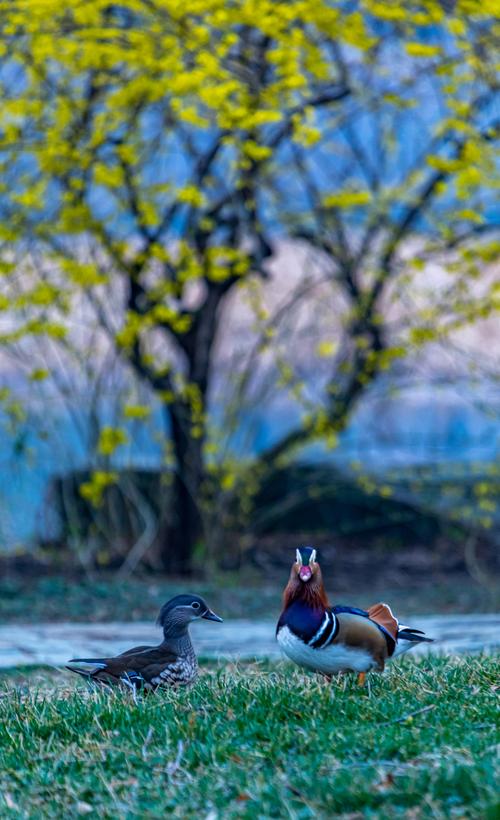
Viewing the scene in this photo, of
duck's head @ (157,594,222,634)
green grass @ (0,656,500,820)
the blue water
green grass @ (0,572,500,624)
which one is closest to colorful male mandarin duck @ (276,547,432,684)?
green grass @ (0,656,500,820)

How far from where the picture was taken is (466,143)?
33.8 feet

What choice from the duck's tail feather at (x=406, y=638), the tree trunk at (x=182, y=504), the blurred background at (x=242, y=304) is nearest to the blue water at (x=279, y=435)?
the blurred background at (x=242, y=304)

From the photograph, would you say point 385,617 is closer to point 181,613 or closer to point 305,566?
point 305,566

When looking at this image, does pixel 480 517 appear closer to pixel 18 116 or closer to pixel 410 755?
pixel 18 116

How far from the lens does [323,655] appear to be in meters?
4.81

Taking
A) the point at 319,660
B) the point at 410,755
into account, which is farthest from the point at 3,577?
the point at 410,755

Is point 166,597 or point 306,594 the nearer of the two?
point 306,594

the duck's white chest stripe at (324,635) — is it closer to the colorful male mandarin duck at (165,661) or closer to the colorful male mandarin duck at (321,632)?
the colorful male mandarin duck at (321,632)

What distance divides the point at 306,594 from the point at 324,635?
0.20m

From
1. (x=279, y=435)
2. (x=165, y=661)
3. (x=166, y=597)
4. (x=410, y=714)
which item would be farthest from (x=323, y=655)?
(x=279, y=435)

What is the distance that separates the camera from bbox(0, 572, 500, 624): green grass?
9.27 m

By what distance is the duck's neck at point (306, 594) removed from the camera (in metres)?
4.86

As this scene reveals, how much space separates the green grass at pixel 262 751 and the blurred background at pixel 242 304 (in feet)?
15.4

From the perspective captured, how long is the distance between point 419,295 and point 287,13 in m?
3.10
